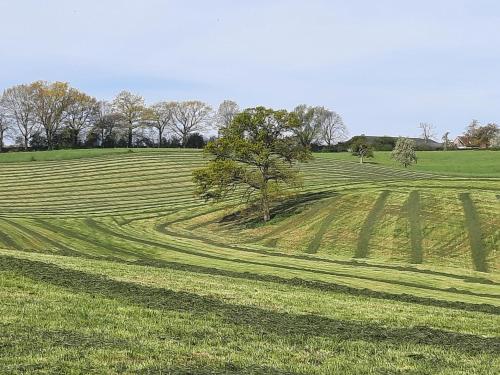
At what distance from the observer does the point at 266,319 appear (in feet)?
55.6

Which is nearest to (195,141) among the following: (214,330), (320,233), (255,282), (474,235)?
(320,233)

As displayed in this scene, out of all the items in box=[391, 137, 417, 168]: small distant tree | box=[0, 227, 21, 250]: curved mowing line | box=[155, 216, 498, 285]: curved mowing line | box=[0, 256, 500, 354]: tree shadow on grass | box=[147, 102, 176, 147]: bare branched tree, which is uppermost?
box=[147, 102, 176, 147]: bare branched tree

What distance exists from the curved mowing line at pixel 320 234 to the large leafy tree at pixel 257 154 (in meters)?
7.45

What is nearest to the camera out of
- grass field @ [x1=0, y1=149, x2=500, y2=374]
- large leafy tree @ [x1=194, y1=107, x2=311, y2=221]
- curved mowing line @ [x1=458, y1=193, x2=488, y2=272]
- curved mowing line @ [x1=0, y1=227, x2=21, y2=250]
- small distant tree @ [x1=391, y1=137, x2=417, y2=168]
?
grass field @ [x1=0, y1=149, x2=500, y2=374]

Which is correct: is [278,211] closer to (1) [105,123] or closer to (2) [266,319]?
(2) [266,319]

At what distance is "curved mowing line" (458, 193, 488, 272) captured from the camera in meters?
45.5

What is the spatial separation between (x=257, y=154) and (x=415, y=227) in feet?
68.7

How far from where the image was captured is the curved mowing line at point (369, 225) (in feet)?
169

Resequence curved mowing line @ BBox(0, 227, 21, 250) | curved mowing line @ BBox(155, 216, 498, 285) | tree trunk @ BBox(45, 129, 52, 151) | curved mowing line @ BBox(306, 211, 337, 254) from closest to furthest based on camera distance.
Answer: curved mowing line @ BBox(155, 216, 498, 285) → curved mowing line @ BBox(0, 227, 21, 250) → curved mowing line @ BBox(306, 211, 337, 254) → tree trunk @ BBox(45, 129, 52, 151)

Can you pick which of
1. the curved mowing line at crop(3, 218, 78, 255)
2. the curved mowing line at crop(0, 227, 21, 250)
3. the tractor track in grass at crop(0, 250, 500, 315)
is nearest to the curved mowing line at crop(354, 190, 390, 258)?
the tractor track in grass at crop(0, 250, 500, 315)

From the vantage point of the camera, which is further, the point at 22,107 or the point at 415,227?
the point at 22,107

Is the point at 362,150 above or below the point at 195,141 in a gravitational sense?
below

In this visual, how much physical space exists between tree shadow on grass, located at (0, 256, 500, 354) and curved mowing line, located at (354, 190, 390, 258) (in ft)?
105

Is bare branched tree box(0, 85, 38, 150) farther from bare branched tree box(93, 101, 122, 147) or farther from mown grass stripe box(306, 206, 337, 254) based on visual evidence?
mown grass stripe box(306, 206, 337, 254)
